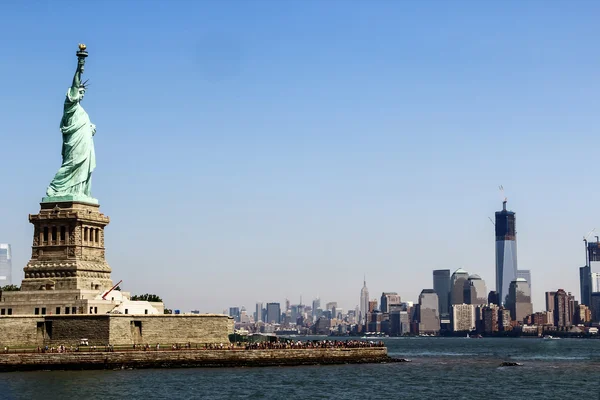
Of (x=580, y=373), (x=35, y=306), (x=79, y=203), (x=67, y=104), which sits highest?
(x=67, y=104)

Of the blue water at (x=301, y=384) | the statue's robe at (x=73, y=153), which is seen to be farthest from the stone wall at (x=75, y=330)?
the statue's robe at (x=73, y=153)

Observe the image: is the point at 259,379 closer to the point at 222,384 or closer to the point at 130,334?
the point at 222,384

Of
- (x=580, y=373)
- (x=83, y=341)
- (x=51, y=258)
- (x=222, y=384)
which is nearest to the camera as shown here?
(x=222, y=384)

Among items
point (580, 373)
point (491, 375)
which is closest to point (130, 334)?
point (491, 375)

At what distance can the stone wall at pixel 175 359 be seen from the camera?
98562 mm

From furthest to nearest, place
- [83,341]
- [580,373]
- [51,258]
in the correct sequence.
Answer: [580,373] → [51,258] → [83,341]

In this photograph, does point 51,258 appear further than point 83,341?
Yes

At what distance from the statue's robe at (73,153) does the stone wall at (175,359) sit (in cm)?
1943

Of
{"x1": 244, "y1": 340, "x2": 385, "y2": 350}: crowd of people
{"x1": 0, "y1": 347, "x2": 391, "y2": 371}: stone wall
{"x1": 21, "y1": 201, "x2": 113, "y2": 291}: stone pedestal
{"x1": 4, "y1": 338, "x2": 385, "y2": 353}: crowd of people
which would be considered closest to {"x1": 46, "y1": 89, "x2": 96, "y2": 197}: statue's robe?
{"x1": 21, "y1": 201, "x2": 113, "y2": 291}: stone pedestal

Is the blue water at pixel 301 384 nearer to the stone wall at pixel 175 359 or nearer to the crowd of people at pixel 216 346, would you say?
the stone wall at pixel 175 359

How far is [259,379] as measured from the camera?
94.5 metres

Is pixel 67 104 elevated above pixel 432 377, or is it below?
above

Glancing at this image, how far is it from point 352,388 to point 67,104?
4493 centimetres

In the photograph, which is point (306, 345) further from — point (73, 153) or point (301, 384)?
point (73, 153)
